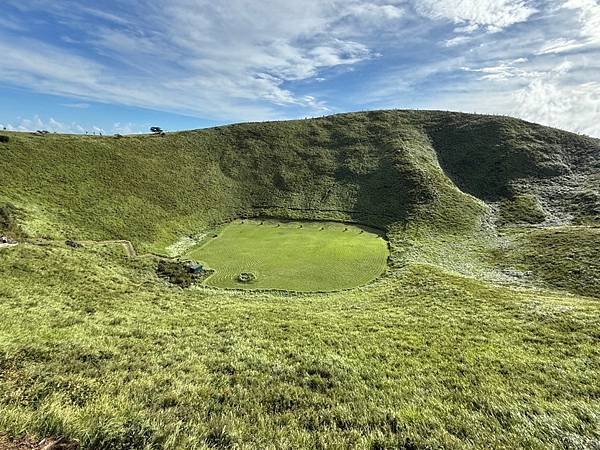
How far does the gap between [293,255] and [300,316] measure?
64.8 ft

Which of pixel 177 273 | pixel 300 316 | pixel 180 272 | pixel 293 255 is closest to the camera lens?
pixel 300 316

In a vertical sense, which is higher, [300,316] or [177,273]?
[300,316]

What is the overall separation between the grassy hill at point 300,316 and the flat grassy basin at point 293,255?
309 centimetres

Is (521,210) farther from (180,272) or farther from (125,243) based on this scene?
(125,243)

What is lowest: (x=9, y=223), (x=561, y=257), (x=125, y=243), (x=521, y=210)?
(x=561, y=257)

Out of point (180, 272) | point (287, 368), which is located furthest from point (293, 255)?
point (287, 368)

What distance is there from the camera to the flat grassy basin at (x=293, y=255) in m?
39.4

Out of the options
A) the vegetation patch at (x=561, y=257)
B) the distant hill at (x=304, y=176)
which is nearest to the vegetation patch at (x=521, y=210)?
the distant hill at (x=304, y=176)

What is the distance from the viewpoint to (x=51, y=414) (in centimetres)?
989

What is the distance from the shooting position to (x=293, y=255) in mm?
47250

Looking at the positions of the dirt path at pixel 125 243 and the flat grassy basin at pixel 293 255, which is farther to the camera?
the dirt path at pixel 125 243

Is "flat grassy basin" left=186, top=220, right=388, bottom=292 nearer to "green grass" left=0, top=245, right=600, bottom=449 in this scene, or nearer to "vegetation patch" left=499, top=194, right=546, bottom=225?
"green grass" left=0, top=245, right=600, bottom=449

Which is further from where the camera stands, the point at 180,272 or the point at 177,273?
the point at 180,272

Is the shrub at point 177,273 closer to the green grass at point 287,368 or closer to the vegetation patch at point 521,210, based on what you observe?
the green grass at point 287,368
